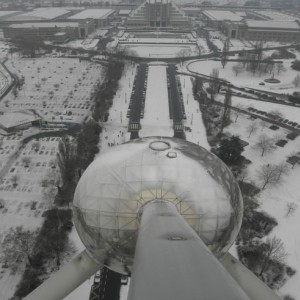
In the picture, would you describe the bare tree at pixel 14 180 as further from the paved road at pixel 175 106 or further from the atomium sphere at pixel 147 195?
the atomium sphere at pixel 147 195

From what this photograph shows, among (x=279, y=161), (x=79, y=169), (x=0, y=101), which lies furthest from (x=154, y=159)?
(x=0, y=101)

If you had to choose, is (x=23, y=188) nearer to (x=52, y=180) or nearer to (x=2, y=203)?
(x=2, y=203)

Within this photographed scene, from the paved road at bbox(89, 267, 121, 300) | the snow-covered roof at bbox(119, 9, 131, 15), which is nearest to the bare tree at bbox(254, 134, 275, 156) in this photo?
the paved road at bbox(89, 267, 121, 300)

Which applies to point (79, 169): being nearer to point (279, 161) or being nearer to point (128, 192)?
point (279, 161)

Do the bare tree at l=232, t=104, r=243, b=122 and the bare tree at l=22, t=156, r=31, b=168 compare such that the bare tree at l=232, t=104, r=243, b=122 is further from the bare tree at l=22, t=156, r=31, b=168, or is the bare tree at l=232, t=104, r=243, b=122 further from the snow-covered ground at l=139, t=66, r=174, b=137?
the bare tree at l=22, t=156, r=31, b=168

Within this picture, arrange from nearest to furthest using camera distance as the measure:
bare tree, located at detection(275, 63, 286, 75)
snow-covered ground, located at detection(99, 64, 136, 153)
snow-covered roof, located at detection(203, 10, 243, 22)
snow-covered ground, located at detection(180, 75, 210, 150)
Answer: snow-covered ground, located at detection(99, 64, 136, 153), snow-covered ground, located at detection(180, 75, 210, 150), bare tree, located at detection(275, 63, 286, 75), snow-covered roof, located at detection(203, 10, 243, 22)

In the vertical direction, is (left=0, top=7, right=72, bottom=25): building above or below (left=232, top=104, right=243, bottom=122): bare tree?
below

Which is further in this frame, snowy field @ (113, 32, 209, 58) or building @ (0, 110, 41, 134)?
snowy field @ (113, 32, 209, 58)
